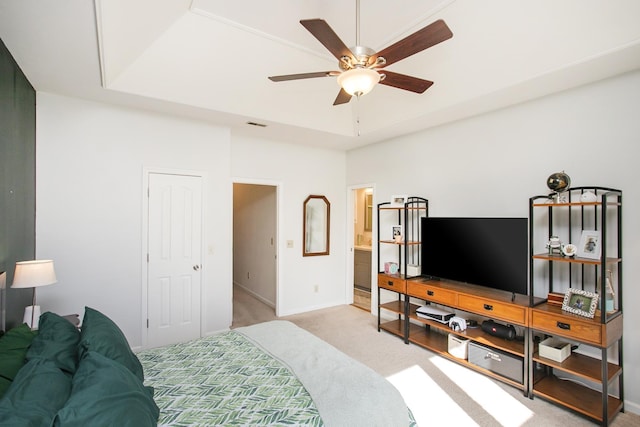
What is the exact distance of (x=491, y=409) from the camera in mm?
2521

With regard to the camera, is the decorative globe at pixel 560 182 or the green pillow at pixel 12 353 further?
the decorative globe at pixel 560 182

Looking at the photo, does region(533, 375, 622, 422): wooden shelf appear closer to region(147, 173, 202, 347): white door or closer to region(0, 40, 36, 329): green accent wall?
region(147, 173, 202, 347): white door

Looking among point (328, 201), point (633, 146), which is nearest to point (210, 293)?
point (328, 201)

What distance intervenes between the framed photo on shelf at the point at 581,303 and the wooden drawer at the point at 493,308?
0.31m

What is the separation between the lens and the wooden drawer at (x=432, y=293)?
329 cm

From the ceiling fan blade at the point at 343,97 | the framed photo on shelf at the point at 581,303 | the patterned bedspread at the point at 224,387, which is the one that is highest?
the ceiling fan blade at the point at 343,97

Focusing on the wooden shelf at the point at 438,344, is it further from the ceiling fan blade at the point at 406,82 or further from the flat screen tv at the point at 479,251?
the ceiling fan blade at the point at 406,82

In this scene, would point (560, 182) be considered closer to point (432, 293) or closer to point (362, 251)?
point (432, 293)

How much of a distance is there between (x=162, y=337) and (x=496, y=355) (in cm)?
353

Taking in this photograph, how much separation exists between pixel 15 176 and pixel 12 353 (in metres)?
1.56

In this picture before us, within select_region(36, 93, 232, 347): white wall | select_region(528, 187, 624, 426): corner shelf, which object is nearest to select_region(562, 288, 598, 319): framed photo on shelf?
select_region(528, 187, 624, 426): corner shelf

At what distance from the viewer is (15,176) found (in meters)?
2.43

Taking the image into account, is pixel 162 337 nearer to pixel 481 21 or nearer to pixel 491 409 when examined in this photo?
pixel 491 409

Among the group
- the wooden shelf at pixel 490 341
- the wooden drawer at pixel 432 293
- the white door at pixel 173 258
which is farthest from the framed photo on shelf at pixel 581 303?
the white door at pixel 173 258
